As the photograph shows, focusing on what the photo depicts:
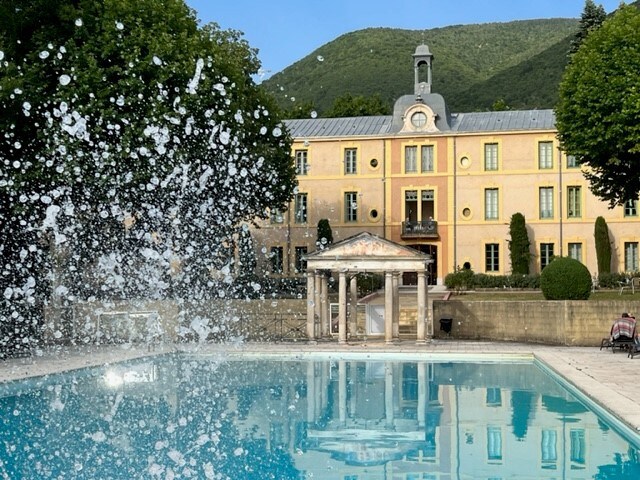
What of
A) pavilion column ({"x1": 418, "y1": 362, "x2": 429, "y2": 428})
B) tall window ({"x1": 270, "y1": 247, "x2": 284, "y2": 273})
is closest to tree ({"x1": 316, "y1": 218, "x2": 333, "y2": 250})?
tall window ({"x1": 270, "y1": 247, "x2": 284, "y2": 273})

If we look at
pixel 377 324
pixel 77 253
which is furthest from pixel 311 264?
pixel 77 253

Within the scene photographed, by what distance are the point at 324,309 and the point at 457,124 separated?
80.6 feet

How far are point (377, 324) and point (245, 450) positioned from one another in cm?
1742

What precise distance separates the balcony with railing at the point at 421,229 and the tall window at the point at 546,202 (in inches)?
225

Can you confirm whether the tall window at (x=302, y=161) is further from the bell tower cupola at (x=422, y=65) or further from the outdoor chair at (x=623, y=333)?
the outdoor chair at (x=623, y=333)

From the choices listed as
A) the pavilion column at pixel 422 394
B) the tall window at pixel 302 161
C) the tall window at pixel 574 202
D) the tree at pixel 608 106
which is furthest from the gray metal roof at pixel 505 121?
the pavilion column at pixel 422 394

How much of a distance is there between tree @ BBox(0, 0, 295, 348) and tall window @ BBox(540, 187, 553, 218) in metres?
22.1

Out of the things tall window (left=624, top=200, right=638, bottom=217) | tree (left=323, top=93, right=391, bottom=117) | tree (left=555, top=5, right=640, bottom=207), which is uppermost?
tree (left=323, top=93, right=391, bottom=117)

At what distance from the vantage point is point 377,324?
28.2 m

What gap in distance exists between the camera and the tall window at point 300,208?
49.4 metres

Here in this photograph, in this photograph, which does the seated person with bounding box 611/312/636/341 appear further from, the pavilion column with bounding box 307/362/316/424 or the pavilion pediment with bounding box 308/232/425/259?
the pavilion column with bounding box 307/362/316/424

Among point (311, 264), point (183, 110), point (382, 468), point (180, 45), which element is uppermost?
point (180, 45)

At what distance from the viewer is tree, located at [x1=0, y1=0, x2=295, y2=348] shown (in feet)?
72.1

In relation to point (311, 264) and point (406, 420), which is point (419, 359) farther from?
point (406, 420)
